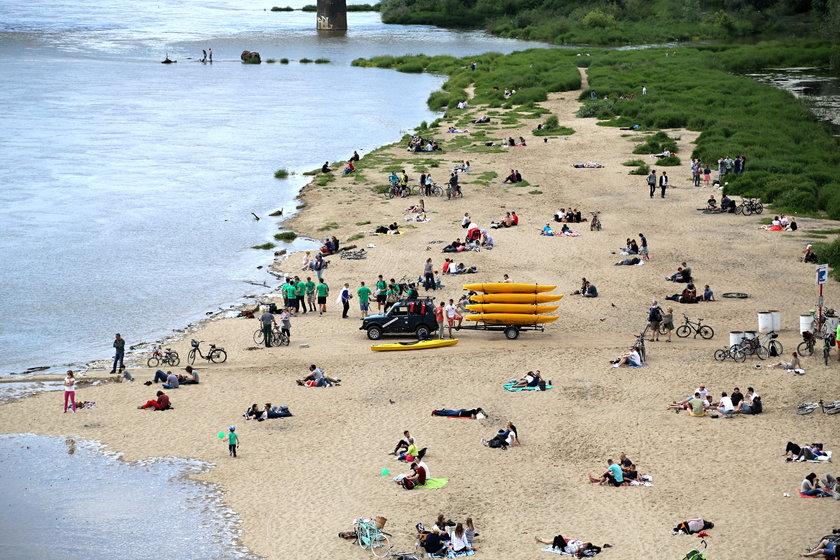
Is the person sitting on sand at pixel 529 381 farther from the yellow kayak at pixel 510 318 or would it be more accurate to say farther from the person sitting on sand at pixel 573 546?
the person sitting on sand at pixel 573 546

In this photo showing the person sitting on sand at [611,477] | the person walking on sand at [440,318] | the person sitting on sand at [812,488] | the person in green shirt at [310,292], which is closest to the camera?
the person sitting on sand at [812,488]

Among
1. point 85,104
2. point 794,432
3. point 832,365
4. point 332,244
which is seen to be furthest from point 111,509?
point 85,104

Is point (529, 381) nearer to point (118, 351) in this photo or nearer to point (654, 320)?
point (654, 320)

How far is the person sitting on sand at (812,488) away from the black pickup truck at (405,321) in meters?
14.7

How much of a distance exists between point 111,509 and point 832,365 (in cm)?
2027

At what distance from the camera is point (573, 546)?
73.5 feet

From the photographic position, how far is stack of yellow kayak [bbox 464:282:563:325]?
3622 centimetres

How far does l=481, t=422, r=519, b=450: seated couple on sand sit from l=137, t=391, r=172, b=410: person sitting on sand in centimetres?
936

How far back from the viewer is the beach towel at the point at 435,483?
2588 cm

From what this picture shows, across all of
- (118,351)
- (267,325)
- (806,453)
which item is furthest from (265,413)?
(806,453)

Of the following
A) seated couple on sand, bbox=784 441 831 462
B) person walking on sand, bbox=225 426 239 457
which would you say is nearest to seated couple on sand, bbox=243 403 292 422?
person walking on sand, bbox=225 426 239 457

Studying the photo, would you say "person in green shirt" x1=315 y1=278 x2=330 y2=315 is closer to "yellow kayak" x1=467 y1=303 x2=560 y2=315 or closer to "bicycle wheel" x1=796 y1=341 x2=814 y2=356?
"yellow kayak" x1=467 y1=303 x2=560 y2=315

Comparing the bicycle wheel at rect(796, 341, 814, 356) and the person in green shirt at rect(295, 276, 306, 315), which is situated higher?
the bicycle wheel at rect(796, 341, 814, 356)

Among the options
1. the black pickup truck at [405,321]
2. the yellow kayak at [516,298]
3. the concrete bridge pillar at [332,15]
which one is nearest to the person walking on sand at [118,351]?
the black pickup truck at [405,321]
